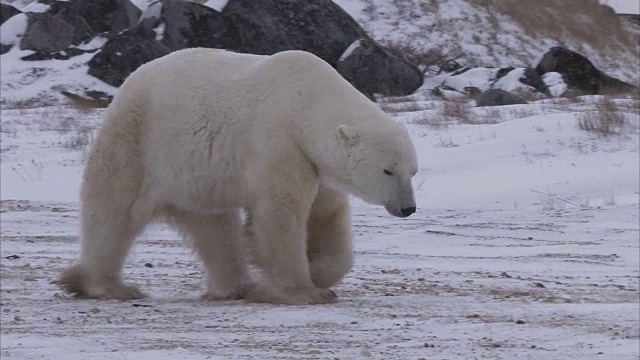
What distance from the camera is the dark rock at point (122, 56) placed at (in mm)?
25172

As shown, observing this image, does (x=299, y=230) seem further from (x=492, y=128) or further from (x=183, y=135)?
(x=492, y=128)

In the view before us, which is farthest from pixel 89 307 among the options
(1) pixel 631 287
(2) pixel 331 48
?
(2) pixel 331 48

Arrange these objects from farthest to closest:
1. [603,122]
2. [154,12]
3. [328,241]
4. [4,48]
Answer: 1. [154,12]
2. [4,48]
3. [603,122]
4. [328,241]

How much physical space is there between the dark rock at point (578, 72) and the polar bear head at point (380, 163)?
22.8 m

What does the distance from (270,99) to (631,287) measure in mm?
2317

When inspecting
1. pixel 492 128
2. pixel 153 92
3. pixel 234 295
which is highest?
pixel 153 92

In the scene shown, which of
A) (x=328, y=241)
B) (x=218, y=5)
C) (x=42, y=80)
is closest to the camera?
(x=328, y=241)

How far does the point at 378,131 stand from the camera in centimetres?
554

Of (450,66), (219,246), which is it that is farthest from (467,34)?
(219,246)

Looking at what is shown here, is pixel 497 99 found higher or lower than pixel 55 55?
higher

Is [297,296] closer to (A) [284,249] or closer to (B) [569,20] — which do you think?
(A) [284,249]

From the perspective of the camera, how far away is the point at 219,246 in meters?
6.26

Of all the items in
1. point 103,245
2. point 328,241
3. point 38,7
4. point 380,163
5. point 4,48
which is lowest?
point 4,48

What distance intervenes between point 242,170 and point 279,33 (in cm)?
2361
